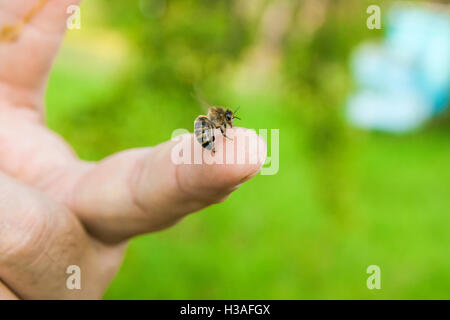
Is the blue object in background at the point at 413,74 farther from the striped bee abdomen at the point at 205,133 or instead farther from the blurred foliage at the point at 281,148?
the striped bee abdomen at the point at 205,133

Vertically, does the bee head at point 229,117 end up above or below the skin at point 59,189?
above

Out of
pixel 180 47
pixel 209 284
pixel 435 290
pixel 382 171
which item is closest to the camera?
pixel 180 47

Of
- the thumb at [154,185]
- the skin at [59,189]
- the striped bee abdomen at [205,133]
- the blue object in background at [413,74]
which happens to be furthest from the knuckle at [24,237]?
the blue object in background at [413,74]

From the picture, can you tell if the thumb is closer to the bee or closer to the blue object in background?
the bee

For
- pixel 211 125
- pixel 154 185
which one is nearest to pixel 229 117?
pixel 211 125

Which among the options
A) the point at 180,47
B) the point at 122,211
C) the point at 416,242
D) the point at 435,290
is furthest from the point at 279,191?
the point at 122,211
